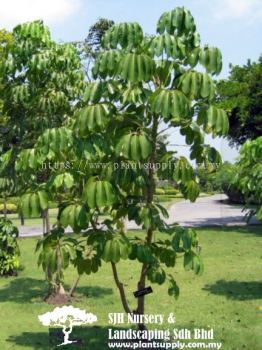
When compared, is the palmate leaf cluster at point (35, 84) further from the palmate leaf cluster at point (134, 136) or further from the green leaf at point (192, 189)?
the green leaf at point (192, 189)

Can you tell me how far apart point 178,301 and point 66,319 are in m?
2.41

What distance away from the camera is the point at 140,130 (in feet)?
14.8

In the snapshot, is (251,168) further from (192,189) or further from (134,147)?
(134,147)

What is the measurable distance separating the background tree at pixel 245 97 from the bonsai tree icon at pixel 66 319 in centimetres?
1228

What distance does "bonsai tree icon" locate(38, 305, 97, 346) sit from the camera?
6.20 metres

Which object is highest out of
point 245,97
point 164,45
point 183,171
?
point 245,97

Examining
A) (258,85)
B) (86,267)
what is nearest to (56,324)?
(86,267)

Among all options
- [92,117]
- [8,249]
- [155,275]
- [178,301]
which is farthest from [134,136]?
[8,249]

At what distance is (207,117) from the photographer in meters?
4.34

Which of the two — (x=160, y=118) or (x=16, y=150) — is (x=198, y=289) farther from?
(x=160, y=118)

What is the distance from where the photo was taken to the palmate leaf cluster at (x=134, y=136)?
4258 millimetres

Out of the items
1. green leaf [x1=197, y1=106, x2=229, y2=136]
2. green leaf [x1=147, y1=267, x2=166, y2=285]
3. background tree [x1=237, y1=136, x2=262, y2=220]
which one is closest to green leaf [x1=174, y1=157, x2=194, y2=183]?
green leaf [x1=197, y1=106, x2=229, y2=136]

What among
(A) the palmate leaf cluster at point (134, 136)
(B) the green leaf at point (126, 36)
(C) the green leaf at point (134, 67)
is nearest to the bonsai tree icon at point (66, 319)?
(A) the palmate leaf cluster at point (134, 136)

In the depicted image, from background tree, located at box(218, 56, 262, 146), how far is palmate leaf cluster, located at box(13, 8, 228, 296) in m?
13.3
